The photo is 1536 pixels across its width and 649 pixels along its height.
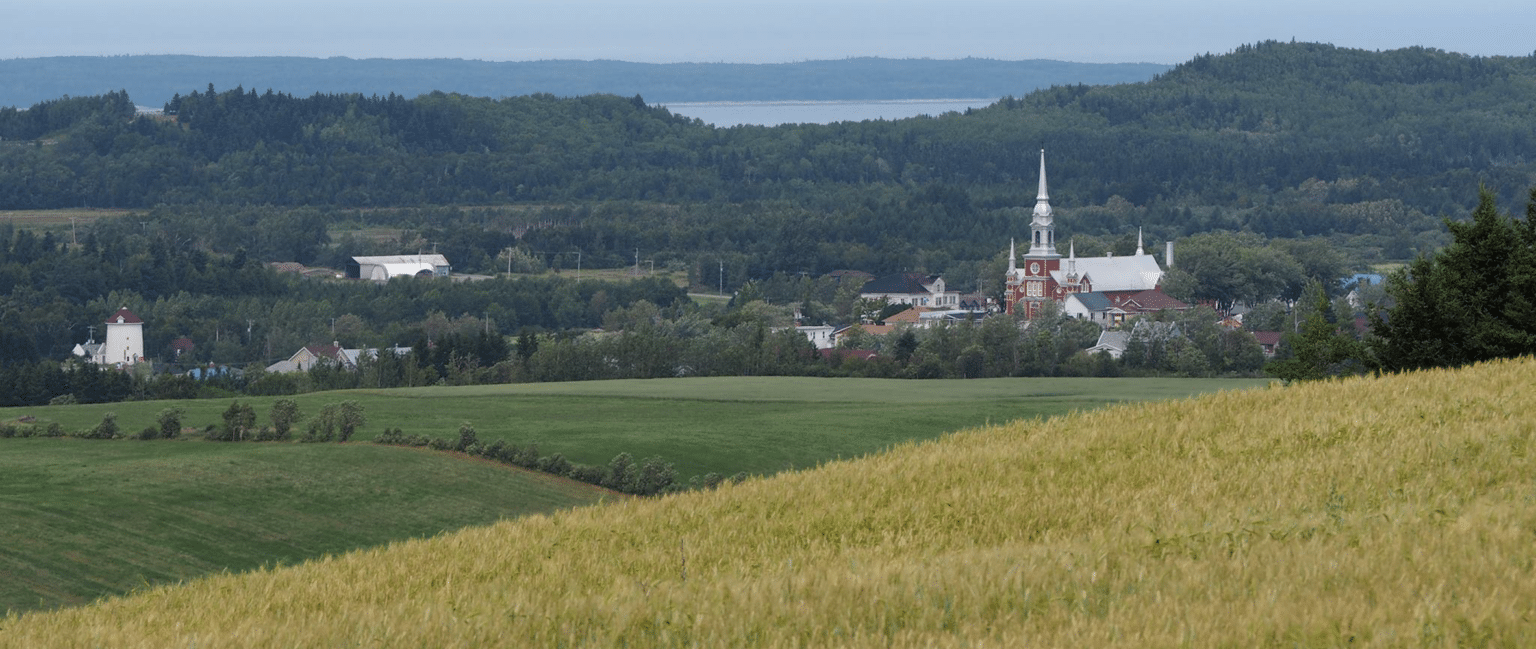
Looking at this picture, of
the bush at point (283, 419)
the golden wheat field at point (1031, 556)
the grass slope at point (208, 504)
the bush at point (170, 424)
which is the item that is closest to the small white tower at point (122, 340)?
the bush at point (170, 424)

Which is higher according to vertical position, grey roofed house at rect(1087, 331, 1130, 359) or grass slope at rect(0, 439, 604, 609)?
grass slope at rect(0, 439, 604, 609)

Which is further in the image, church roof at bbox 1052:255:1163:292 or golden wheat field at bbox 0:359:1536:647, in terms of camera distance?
church roof at bbox 1052:255:1163:292

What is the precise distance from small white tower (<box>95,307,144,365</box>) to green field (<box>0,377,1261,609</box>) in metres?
68.0

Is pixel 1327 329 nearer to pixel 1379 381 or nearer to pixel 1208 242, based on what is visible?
pixel 1379 381

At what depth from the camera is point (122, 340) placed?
5748 inches

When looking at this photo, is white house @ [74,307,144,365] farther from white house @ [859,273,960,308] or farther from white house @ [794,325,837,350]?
white house @ [859,273,960,308]

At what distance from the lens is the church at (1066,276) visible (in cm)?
17162

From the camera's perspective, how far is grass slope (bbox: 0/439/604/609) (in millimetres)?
39906

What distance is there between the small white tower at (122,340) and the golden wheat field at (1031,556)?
5357 inches

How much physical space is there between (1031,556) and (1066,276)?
162 m

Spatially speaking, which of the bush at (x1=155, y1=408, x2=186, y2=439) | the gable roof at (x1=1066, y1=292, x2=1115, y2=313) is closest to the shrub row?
the bush at (x1=155, y1=408, x2=186, y2=439)

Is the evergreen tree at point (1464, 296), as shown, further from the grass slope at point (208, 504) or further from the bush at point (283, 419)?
the bush at point (283, 419)

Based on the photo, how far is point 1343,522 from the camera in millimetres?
12242

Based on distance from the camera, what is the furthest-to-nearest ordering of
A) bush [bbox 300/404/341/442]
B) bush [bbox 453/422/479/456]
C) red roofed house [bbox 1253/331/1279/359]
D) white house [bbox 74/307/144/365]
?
A: white house [bbox 74/307/144/365], red roofed house [bbox 1253/331/1279/359], bush [bbox 300/404/341/442], bush [bbox 453/422/479/456]
